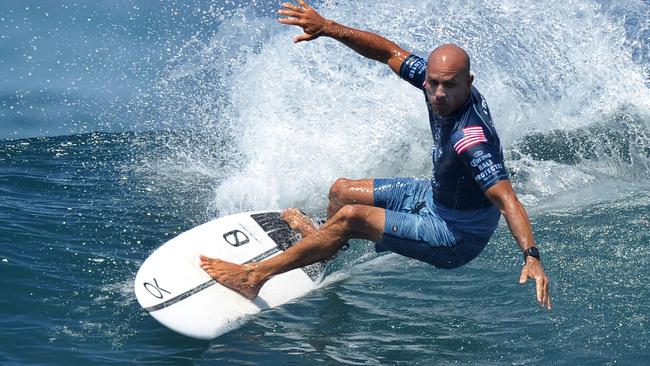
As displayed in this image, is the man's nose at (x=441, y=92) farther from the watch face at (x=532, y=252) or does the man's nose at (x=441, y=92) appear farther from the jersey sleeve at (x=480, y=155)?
the watch face at (x=532, y=252)

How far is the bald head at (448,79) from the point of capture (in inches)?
234

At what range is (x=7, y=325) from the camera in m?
6.11

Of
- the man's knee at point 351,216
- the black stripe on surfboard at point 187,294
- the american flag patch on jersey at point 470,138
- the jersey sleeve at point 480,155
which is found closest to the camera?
the jersey sleeve at point 480,155

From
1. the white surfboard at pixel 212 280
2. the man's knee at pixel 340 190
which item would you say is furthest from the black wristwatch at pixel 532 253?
the white surfboard at pixel 212 280

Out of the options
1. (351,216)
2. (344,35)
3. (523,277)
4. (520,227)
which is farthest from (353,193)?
(523,277)

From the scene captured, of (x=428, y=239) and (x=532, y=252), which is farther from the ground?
(x=428, y=239)

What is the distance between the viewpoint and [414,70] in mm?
6805

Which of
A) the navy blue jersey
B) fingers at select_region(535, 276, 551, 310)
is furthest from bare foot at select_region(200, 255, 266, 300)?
fingers at select_region(535, 276, 551, 310)

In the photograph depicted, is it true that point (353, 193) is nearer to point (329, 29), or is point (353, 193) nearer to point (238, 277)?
point (238, 277)

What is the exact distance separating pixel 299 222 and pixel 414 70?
5.27 ft

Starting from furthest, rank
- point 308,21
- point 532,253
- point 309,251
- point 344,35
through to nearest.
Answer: point 344,35 < point 308,21 < point 309,251 < point 532,253

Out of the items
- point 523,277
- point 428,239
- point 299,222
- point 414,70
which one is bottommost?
point 523,277

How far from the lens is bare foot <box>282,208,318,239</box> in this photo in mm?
7518

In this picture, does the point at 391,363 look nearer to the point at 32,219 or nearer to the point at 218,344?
the point at 218,344
